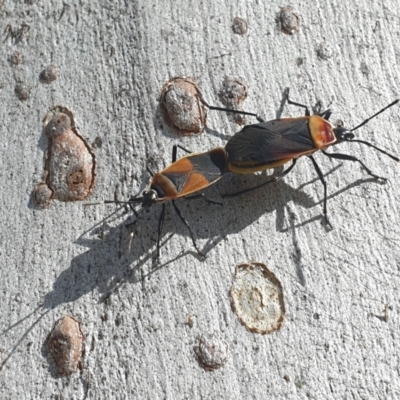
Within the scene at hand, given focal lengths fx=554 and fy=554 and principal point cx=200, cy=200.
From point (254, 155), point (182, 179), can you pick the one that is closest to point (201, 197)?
point (182, 179)

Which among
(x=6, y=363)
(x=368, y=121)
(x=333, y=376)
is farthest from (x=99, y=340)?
(x=368, y=121)

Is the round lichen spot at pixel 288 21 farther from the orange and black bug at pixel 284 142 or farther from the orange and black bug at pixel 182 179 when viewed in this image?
the orange and black bug at pixel 182 179

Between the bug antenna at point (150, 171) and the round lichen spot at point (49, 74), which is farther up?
the round lichen spot at point (49, 74)

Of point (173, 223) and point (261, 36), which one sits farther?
point (261, 36)

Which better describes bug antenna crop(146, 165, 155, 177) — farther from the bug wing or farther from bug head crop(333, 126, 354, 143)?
bug head crop(333, 126, 354, 143)

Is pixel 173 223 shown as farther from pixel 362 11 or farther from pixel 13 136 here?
pixel 362 11

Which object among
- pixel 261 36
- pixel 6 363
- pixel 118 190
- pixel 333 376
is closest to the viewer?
pixel 333 376

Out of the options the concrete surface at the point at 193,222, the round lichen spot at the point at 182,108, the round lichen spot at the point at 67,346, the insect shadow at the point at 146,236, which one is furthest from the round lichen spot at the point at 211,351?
the round lichen spot at the point at 182,108

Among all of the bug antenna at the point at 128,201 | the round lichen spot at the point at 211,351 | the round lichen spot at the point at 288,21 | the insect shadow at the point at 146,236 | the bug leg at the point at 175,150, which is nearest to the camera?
the round lichen spot at the point at 211,351
